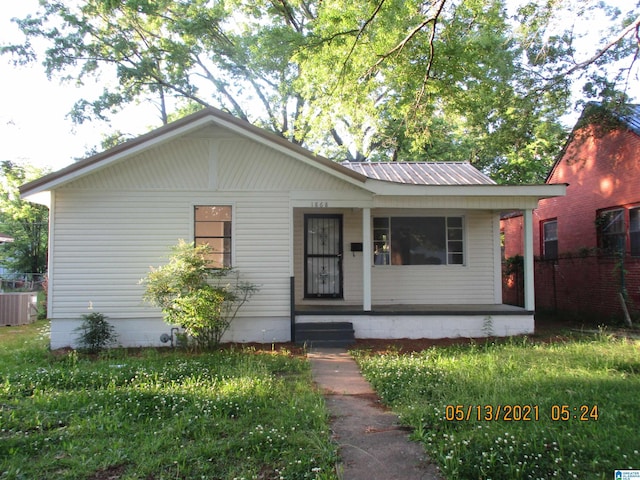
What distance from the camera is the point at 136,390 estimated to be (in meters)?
5.07

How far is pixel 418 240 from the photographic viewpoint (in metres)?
10.6

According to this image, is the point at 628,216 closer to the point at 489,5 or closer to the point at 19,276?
the point at 489,5

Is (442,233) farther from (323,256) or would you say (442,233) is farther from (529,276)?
(323,256)

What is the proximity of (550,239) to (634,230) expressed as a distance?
12.1ft

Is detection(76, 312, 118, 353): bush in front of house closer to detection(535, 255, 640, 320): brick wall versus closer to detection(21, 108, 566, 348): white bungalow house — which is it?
detection(21, 108, 566, 348): white bungalow house

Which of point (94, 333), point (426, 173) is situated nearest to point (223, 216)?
point (94, 333)

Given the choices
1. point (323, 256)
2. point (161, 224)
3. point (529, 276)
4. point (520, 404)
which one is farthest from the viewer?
point (323, 256)

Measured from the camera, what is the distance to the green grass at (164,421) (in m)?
3.32

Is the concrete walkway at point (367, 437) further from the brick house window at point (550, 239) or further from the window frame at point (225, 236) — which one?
the brick house window at point (550, 239)

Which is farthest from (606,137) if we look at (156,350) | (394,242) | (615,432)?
(156,350)

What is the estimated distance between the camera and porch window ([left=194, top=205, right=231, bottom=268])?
8734 mm

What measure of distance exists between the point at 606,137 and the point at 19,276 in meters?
28.3
